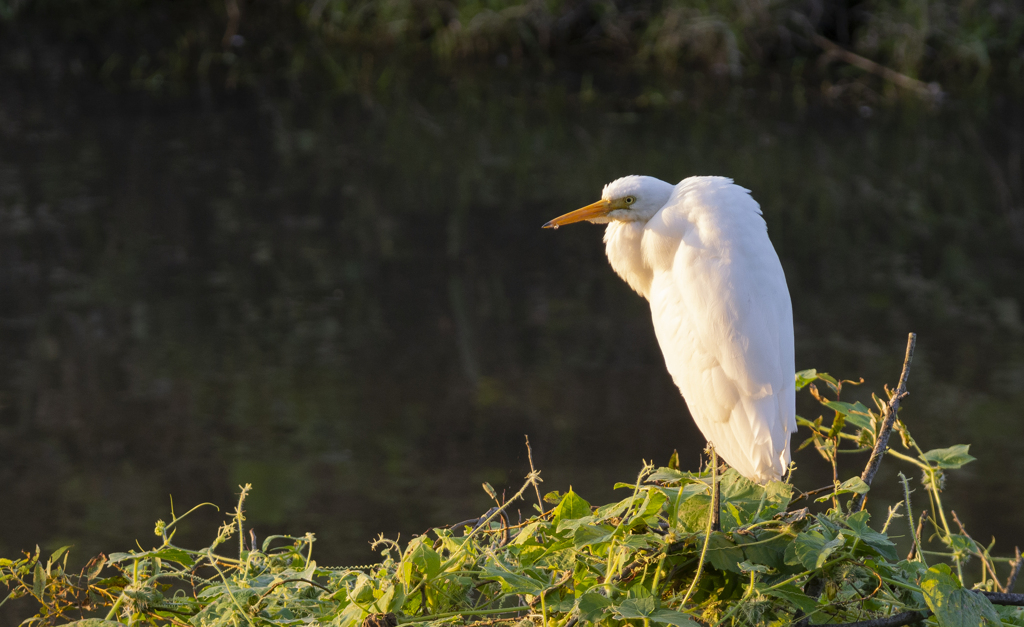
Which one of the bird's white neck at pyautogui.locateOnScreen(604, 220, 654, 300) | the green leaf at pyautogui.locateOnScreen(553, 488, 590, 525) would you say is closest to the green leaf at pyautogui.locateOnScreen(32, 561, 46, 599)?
the green leaf at pyautogui.locateOnScreen(553, 488, 590, 525)

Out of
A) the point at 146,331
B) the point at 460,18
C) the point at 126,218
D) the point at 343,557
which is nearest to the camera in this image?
the point at 343,557

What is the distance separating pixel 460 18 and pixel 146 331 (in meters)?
3.85

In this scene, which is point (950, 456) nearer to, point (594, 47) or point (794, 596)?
point (794, 596)

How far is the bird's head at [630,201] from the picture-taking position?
1631mm

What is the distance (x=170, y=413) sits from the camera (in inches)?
114

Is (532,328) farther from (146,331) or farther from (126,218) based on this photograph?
(126,218)

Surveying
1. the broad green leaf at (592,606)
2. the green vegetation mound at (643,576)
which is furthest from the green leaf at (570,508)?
the broad green leaf at (592,606)

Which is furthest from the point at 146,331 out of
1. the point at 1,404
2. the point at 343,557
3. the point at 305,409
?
the point at 343,557

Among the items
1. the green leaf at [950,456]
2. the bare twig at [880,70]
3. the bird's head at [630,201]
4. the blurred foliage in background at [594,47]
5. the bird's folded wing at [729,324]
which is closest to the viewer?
the green leaf at [950,456]

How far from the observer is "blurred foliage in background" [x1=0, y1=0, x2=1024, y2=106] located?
603 centimetres

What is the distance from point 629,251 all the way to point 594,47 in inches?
206

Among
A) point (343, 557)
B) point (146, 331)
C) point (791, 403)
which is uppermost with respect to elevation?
point (791, 403)

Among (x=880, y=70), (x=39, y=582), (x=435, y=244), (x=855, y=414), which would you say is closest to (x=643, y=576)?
(x=855, y=414)

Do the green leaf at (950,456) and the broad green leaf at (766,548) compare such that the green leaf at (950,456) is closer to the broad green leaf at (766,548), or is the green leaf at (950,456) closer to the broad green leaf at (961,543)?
the broad green leaf at (961,543)
